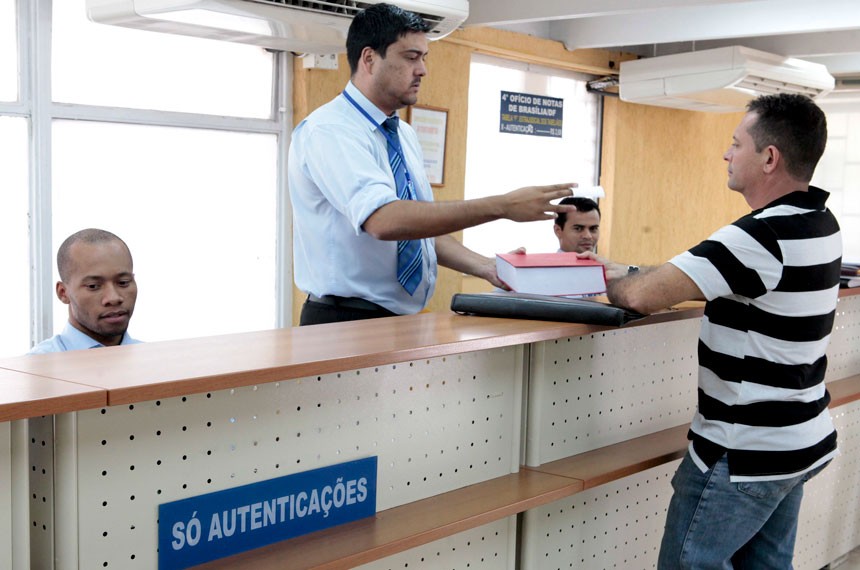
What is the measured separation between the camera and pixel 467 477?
215cm

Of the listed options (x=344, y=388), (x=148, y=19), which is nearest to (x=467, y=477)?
(x=344, y=388)

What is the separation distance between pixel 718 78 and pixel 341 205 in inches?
148

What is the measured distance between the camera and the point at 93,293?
7.88ft

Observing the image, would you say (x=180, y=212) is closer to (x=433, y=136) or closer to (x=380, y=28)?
(x=433, y=136)

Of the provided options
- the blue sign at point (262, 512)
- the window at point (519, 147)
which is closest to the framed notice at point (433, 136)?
the window at point (519, 147)

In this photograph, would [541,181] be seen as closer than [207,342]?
No

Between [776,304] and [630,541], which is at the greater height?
[776,304]

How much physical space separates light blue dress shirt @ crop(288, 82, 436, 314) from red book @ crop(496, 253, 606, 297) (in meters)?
0.34

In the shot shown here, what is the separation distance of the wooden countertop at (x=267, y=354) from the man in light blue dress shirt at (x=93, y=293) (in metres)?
0.67

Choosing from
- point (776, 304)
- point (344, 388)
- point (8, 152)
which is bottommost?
point (344, 388)

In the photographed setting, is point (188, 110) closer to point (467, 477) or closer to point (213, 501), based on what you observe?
point (467, 477)

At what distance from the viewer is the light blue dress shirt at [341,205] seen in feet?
7.38

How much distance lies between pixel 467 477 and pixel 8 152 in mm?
2534

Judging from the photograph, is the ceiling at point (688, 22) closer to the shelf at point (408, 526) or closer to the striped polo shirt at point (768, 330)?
the striped polo shirt at point (768, 330)
